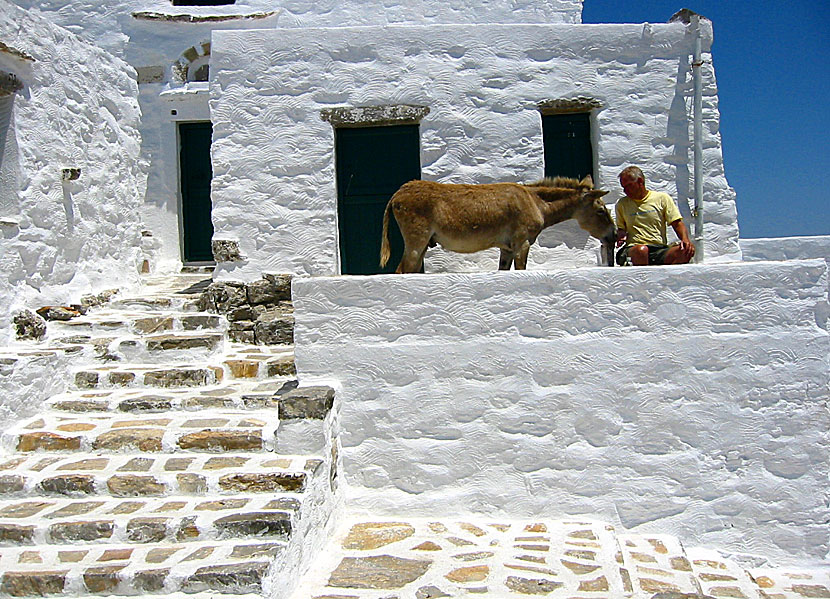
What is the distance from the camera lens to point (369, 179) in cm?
742

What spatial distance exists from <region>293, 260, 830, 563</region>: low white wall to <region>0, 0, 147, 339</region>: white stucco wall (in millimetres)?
2875

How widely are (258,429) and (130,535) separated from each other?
3.67 ft

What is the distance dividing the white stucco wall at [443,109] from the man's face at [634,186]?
3.84ft

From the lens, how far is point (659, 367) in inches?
199

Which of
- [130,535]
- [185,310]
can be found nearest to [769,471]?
[130,535]

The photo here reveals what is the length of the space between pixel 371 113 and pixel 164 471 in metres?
3.98

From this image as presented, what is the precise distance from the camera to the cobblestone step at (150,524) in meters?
3.87

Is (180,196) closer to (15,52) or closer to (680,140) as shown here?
(15,52)

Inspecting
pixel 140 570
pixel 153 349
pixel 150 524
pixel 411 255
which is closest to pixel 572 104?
pixel 411 255

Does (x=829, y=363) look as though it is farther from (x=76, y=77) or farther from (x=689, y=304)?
(x=76, y=77)

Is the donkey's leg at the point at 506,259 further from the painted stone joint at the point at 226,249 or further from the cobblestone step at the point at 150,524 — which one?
the cobblestone step at the point at 150,524

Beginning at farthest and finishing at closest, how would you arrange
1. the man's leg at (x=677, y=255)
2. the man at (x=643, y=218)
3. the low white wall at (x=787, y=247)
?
the low white wall at (x=787, y=247) → the man at (x=643, y=218) → the man's leg at (x=677, y=255)

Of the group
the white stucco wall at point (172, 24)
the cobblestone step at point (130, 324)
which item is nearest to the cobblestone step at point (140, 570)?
the cobblestone step at point (130, 324)

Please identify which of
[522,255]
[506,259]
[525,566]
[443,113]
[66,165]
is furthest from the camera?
[443,113]
